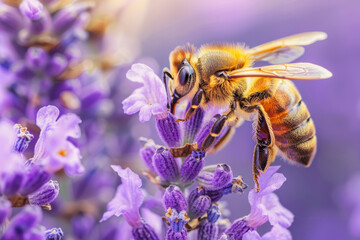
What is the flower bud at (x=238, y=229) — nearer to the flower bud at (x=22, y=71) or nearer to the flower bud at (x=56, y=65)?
the flower bud at (x=56, y=65)

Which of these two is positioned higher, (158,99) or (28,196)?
(158,99)

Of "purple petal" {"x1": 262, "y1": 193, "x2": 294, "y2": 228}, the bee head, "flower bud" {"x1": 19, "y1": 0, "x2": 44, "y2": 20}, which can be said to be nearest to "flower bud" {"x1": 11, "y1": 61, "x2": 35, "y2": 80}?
"flower bud" {"x1": 19, "y1": 0, "x2": 44, "y2": 20}

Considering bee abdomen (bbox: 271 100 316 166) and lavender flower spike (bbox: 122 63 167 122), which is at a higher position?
lavender flower spike (bbox: 122 63 167 122)

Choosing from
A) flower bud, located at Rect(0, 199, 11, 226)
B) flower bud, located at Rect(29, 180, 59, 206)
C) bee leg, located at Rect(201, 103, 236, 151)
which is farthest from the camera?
bee leg, located at Rect(201, 103, 236, 151)

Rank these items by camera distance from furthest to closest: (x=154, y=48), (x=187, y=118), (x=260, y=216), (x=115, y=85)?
(x=154, y=48) → (x=115, y=85) → (x=187, y=118) → (x=260, y=216)

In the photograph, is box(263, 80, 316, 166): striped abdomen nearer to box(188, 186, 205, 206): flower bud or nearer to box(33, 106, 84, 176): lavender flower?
box(188, 186, 205, 206): flower bud

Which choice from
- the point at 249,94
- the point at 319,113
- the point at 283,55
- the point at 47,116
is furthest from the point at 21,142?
the point at 319,113

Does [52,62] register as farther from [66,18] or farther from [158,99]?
[158,99]

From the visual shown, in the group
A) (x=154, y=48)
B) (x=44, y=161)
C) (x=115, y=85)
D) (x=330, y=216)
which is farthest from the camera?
(x=154, y=48)

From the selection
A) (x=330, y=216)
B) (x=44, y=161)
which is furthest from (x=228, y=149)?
(x=44, y=161)
